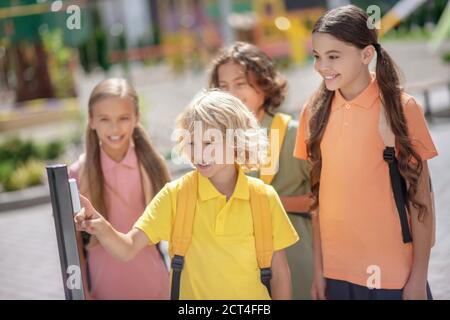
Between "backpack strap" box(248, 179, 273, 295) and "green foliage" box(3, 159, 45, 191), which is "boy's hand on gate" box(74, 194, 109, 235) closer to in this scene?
"backpack strap" box(248, 179, 273, 295)

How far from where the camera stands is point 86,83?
23.2m

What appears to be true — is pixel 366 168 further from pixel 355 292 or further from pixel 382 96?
pixel 355 292

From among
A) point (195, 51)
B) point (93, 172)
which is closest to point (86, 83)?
point (195, 51)

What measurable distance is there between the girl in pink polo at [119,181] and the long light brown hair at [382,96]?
0.83 m

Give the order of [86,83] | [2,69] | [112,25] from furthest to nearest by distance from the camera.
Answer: [112,25], [86,83], [2,69]

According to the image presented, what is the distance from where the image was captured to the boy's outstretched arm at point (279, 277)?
7.89ft

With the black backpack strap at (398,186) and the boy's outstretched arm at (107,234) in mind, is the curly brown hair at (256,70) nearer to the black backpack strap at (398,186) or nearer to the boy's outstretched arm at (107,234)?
the black backpack strap at (398,186)

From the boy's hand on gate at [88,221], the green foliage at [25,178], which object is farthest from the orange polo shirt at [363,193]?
the green foliage at [25,178]

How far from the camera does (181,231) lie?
238 cm

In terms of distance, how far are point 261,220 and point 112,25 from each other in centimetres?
3130

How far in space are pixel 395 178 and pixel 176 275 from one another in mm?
787

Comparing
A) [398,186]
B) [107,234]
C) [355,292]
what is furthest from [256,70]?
[107,234]

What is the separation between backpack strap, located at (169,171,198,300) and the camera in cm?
237

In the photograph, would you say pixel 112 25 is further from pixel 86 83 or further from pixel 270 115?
pixel 270 115
